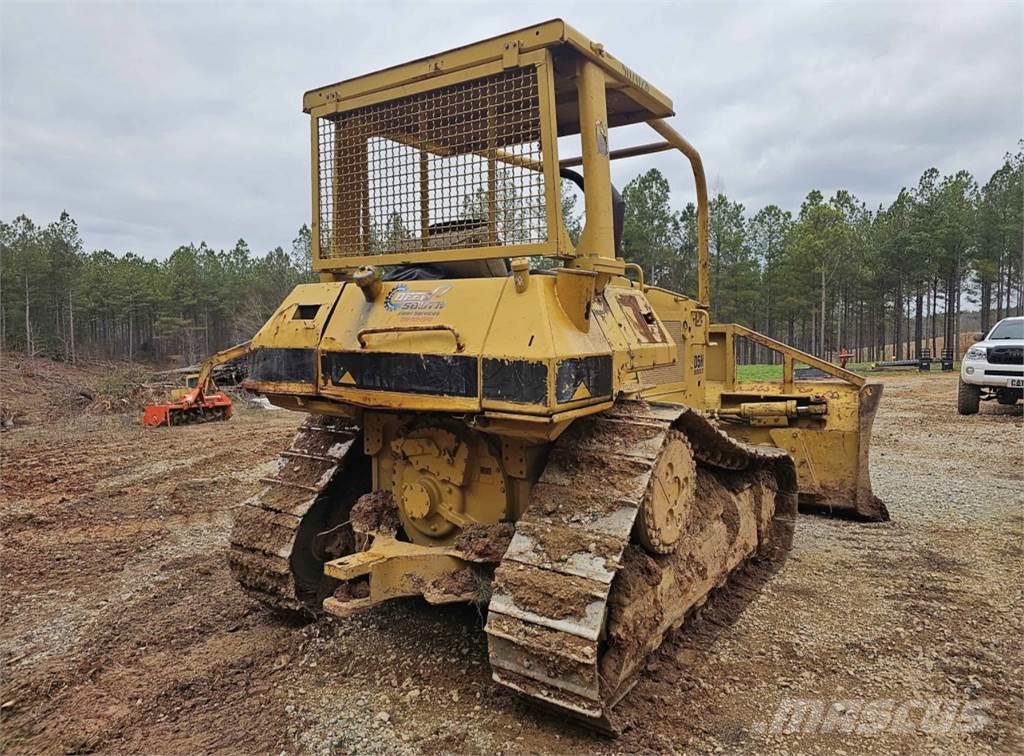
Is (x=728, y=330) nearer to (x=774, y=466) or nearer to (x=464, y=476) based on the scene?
(x=774, y=466)

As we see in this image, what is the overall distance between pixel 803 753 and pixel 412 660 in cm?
192

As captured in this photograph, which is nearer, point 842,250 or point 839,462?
point 839,462

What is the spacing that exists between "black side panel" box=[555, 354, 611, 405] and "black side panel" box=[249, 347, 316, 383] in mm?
1380

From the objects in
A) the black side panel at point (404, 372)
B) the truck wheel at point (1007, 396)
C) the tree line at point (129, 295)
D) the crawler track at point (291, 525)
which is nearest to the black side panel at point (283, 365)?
the black side panel at point (404, 372)

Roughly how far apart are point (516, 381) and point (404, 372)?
0.60 meters

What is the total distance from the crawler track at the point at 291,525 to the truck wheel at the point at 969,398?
13.6m

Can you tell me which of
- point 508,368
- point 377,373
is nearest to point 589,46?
point 508,368

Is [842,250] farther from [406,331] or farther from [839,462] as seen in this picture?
[406,331]

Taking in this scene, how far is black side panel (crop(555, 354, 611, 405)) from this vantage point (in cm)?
291

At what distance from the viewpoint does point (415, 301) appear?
3.43 m

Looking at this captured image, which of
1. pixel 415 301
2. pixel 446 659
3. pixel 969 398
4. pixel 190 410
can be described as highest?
pixel 415 301

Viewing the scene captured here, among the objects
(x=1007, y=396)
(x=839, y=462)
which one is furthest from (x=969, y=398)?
(x=839, y=462)

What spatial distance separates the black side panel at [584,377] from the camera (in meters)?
2.91

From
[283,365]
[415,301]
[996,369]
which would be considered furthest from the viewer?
[996,369]
